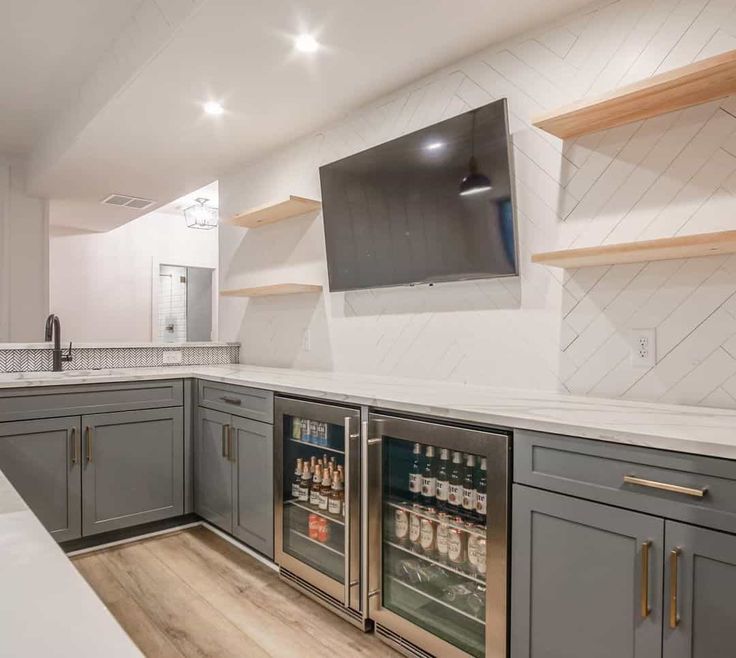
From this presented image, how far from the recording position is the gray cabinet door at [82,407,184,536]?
112 inches

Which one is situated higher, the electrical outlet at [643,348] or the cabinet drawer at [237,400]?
the electrical outlet at [643,348]

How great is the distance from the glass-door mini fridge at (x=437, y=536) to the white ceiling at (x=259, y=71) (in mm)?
1565

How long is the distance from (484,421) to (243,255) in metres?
2.84

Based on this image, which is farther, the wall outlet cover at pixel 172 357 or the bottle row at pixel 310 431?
the wall outlet cover at pixel 172 357

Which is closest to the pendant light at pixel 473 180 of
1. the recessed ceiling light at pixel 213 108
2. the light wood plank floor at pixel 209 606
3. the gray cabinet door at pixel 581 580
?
the gray cabinet door at pixel 581 580

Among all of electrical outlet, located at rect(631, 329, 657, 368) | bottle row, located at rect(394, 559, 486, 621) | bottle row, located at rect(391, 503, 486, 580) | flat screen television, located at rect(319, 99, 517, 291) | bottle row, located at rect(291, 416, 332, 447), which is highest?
flat screen television, located at rect(319, 99, 517, 291)

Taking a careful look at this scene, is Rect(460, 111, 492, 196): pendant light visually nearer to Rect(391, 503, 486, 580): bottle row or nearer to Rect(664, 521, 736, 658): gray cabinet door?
Rect(391, 503, 486, 580): bottle row

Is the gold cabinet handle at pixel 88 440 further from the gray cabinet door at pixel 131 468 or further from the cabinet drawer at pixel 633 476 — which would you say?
the cabinet drawer at pixel 633 476

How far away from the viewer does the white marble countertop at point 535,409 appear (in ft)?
4.30

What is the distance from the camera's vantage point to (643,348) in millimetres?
1898

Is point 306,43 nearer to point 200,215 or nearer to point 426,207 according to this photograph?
point 426,207

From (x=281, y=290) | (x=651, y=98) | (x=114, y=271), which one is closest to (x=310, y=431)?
(x=281, y=290)

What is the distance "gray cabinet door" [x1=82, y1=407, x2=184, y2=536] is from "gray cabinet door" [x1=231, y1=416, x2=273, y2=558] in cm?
51

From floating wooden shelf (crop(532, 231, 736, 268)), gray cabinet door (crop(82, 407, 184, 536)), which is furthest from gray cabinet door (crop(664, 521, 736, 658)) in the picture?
gray cabinet door (crop(82, 407, 184, 536))
